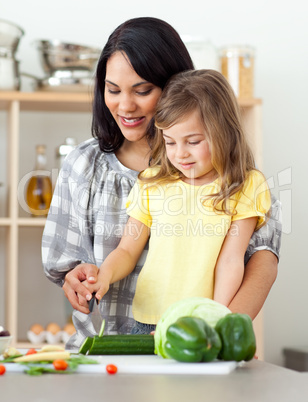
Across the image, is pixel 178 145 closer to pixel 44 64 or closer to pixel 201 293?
pixel 201 293

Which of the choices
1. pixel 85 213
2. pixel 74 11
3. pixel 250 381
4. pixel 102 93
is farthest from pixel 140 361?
pixel 74 11

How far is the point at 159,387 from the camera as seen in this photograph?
790mm

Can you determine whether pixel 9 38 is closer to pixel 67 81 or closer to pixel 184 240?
pixel 67 81

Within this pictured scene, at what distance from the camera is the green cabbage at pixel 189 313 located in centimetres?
100

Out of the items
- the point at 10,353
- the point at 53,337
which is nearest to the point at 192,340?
the point at 10,353

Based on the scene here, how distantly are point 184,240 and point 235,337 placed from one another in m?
0.53

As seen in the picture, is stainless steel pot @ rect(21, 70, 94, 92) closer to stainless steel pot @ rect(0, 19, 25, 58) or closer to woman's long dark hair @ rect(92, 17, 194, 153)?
stainless steel pot @ rect(0, 19, 25, 58)

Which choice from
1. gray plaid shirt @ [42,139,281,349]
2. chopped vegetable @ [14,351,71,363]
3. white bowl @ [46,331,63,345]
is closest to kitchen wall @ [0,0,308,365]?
white bowl @ [46,331,63,345]

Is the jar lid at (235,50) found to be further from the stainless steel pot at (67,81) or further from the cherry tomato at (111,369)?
the cherry tomato at (111,369)

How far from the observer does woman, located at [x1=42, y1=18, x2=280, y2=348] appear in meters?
1.55

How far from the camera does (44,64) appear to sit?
275cm

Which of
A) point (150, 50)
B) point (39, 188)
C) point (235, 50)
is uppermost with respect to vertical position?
point (235, 50)

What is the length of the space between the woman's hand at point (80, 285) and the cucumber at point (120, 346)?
250 mm

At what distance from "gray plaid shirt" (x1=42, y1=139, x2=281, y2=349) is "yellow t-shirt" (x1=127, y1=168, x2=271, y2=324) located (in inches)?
4.5
